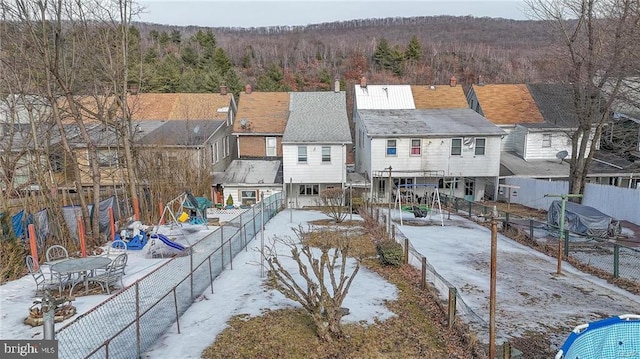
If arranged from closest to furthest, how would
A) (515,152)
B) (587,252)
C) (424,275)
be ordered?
(424,275), (587,252), (515,152)

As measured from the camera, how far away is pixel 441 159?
86.7 feet

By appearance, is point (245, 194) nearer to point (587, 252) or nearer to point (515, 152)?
point (587, 252)

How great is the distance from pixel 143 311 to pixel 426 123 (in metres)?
23.5

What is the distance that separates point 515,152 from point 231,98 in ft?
76.9

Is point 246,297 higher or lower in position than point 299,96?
lower

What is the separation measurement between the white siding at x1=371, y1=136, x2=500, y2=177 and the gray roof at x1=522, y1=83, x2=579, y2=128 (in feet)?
21.3

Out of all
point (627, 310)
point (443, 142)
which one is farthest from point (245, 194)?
point (627, 310)

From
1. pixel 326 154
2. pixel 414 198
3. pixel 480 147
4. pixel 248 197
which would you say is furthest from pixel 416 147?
pixel 248 197

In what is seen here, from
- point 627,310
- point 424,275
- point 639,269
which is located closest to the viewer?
point 627,310

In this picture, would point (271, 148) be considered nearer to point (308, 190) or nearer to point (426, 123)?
point (308, 190)

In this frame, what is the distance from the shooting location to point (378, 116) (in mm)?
29234

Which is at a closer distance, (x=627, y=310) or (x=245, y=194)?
(x=627, y=310)

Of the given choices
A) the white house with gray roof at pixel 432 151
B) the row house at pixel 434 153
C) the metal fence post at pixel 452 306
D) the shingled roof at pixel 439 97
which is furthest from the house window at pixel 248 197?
the metal fence post at pixel 452 306

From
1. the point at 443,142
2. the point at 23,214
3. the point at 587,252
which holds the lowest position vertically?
the point at 587,252
